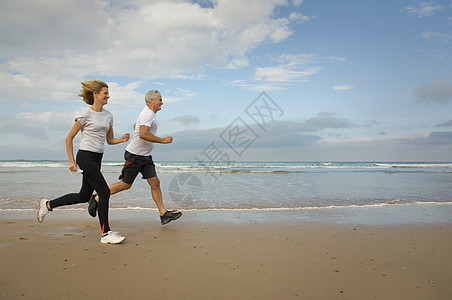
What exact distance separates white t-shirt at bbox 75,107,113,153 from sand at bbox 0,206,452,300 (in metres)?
1.10

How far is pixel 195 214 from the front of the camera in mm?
5258

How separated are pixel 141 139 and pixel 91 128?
0.85m

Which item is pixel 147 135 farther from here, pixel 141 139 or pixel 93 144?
pixel 93 144

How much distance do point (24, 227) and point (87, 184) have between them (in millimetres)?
1363

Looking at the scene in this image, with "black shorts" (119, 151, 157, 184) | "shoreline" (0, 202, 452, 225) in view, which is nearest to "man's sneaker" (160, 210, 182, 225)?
"shoreline" (0, 202, 452, 225)

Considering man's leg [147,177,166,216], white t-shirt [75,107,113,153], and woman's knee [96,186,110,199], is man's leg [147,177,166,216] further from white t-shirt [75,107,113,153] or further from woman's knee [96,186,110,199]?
white t-shirt [75,107,113,153]

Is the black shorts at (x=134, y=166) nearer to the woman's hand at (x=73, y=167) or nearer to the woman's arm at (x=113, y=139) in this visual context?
the woman's arm at (x=113, y=139)

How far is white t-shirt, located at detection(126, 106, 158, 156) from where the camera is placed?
13.3 ft

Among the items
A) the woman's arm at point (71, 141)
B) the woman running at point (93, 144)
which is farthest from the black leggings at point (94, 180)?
the woman's arm at point (71, 141)

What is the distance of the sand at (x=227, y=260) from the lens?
2193mm

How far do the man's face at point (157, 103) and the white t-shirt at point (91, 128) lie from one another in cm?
80

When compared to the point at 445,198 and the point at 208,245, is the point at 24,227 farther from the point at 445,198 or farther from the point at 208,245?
the point at 445,198

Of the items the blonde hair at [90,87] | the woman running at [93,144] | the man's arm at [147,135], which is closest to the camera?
the woman running at [93,144]

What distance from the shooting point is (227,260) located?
2822 mm
